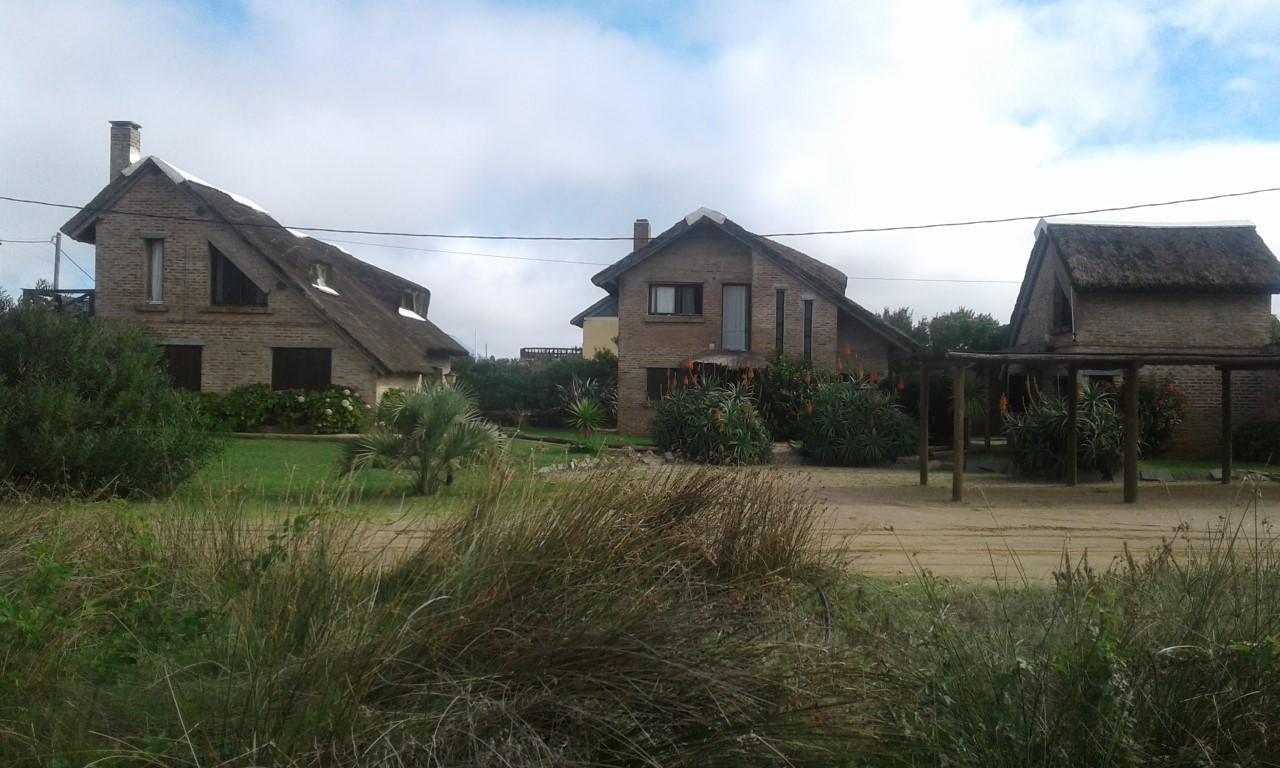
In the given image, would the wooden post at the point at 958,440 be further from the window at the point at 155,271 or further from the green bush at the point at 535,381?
the window at the point at 155,271

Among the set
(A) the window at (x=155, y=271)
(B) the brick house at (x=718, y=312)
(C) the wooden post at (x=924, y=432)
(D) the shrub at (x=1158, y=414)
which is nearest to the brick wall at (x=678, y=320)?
(B) the brick house at (x=718, y=312)

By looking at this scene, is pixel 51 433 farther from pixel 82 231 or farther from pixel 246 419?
pixel 82 231

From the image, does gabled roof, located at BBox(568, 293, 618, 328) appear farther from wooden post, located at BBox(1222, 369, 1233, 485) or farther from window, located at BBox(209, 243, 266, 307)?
wooden post, located at BBox(1222, 369, 1233, 485)

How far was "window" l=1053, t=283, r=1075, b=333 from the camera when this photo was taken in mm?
30156

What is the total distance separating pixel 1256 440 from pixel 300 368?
2420 cm

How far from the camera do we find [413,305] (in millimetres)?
42469

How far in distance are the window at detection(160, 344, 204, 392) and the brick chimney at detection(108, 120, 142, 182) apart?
550 cm

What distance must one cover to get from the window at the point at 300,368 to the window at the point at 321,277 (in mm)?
2320

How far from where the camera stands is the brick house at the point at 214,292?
2991cm

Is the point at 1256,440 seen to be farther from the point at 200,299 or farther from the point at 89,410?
the point at 200,299

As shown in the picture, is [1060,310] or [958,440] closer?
[958,440]

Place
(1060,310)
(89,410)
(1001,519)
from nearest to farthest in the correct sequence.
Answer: (89,410) < (1001,519) < (1060,310)

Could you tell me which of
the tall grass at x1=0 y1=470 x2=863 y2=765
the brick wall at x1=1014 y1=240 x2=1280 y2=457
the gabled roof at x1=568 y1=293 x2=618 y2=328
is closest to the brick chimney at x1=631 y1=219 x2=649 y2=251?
the gabled roof at x1=568 y1=293 x2=618 y2=328

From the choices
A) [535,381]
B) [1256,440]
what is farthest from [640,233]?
[1256,440]
